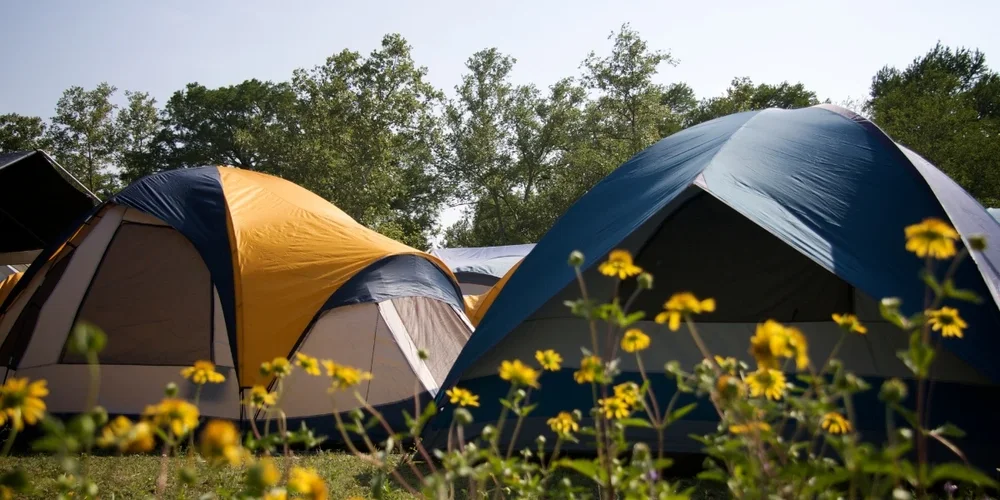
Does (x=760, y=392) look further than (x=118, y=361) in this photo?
No

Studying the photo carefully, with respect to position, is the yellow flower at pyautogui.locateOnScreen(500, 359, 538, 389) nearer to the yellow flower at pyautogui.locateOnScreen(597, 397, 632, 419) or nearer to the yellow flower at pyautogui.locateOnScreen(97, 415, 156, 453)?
the yellow flower at pyautogui.locateOnScreen(597, 397, 632, 419)

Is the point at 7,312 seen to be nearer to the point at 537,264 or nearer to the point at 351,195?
the point at 537,264

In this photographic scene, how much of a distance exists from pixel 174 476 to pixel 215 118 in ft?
86.1

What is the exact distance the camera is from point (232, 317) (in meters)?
4.59

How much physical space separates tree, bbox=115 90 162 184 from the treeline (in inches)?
2.1

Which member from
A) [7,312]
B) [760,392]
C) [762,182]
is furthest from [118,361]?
[760,392]

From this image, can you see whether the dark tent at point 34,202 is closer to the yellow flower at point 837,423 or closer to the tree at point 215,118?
the yellow flower at point 837,423

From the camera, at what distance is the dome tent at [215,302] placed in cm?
467

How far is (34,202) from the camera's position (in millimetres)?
7504

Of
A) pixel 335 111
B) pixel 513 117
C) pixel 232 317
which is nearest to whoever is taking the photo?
pixel 232 317

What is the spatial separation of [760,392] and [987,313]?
2436mm

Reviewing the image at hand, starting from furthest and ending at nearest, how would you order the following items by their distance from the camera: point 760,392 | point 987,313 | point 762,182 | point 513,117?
point 513,117 → point 762,182 → point 987,313 → point 760,392

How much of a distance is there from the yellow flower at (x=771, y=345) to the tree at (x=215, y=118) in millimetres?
26772

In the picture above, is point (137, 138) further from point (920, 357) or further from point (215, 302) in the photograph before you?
point (920, 357)
